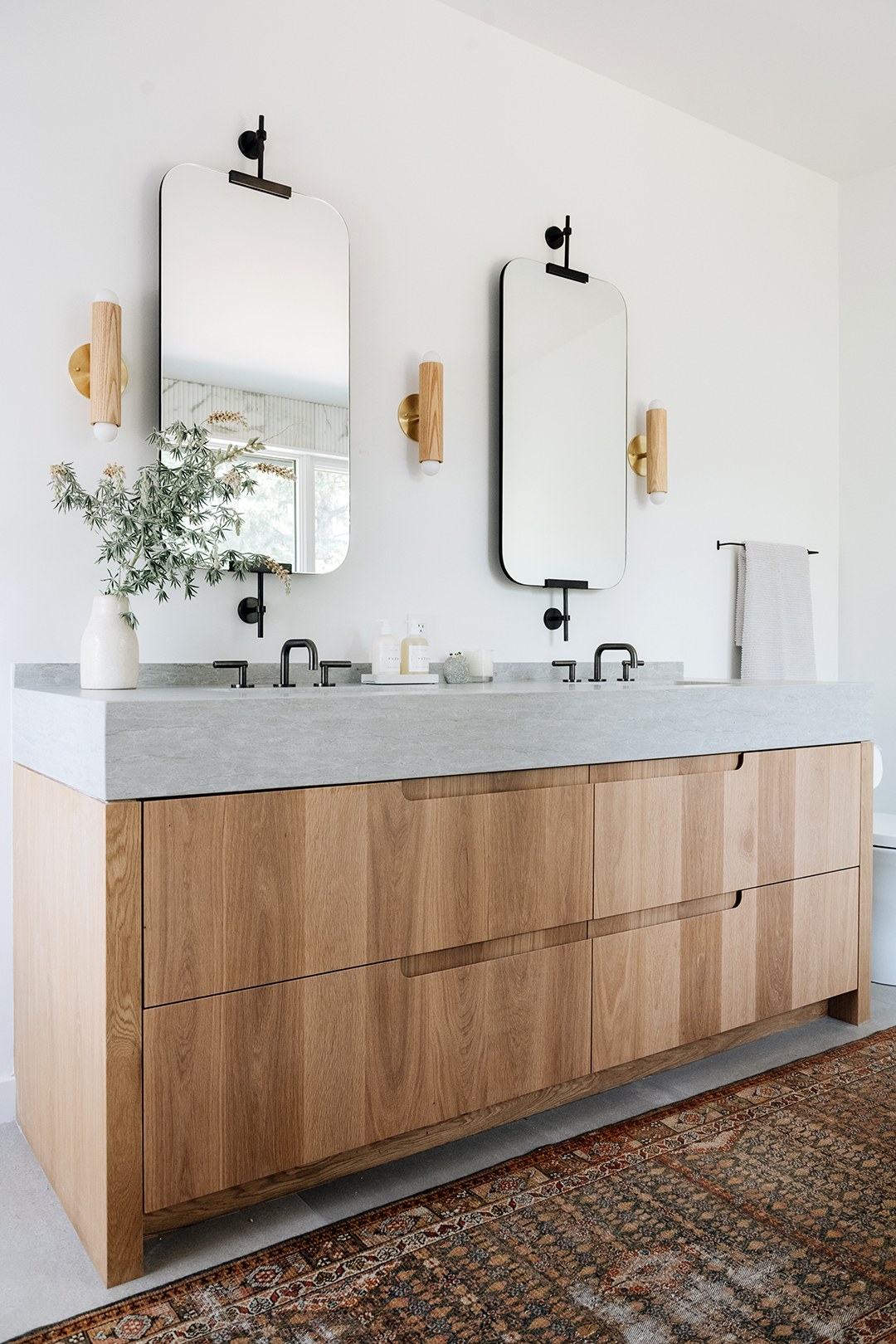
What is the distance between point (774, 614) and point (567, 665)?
0.98 meters

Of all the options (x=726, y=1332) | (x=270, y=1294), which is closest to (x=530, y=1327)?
(x=726, y=1332)

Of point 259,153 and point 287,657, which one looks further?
point 259,153

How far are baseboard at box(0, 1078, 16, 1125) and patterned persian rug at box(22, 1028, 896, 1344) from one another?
2.18ft

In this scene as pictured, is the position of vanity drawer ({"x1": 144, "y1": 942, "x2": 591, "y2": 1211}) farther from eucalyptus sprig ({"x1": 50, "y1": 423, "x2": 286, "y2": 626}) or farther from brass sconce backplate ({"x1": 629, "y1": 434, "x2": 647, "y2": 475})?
brass sconce backplate ({"x1": 629, "y1": 434, "x2": 647, "y2": 475})

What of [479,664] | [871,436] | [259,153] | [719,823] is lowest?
[719,823]

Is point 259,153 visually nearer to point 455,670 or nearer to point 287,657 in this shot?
point 287,657

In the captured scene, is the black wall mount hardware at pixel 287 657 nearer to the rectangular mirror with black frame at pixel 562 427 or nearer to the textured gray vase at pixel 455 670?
the textured gray vase at pixel 455 670

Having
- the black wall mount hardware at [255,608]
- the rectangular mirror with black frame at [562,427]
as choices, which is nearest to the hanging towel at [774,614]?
the rectangular mirror with black frame at [562,427]

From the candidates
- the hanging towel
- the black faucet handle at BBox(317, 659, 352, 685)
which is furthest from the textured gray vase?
the hanging towel

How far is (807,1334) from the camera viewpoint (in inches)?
49.9

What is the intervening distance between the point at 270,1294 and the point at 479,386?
2.02m

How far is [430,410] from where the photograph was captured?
2.30 metres

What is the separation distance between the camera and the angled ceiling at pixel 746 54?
2453mm

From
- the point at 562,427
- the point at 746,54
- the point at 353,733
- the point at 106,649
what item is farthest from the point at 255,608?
the point at 746,54
